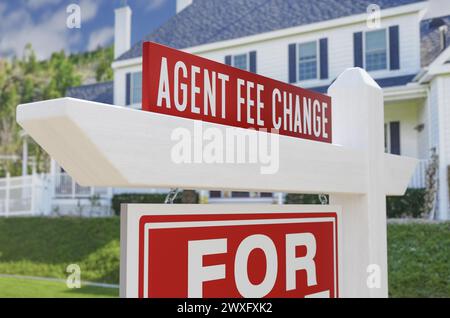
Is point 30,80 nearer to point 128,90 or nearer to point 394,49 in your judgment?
point 128,90

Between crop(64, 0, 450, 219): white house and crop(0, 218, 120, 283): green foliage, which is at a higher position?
crop(64, 0, 450, 219): white house

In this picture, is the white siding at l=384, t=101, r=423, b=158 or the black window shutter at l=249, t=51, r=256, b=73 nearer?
the white siding at l=384, t=101, r=423, b=158

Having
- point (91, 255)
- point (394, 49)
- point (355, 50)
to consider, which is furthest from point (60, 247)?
point (394, 49)

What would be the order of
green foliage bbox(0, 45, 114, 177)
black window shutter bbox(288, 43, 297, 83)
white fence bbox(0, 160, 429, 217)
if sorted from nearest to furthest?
black window shutter bbox(288, 43, 297, 83) < white fence bbox(0, 160, 429, 217) < green foliage bbox(0, 45, 114, 177)

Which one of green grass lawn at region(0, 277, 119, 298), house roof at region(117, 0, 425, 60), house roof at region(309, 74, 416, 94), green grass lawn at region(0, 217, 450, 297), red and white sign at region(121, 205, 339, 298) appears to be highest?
house roof at region(117, 0, 425, 60)

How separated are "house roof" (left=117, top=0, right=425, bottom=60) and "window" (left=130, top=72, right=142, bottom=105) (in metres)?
0.82

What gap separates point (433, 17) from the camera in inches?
630

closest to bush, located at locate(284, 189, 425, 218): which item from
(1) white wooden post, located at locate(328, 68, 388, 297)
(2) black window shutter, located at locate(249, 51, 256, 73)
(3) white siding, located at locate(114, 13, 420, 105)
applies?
(3) white siding, located at locate(114, 13, 420, 105)

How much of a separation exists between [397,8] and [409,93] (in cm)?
272

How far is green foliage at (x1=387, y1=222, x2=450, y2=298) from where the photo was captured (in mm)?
8719

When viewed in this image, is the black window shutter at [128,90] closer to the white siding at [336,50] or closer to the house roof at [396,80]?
the white siding at [336,50]

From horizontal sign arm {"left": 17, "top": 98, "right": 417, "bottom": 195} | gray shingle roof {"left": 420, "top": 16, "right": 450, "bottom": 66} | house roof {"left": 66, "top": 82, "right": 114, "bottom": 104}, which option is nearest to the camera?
horizontal sign arm {"left": 17, "top": 98, "right": 417, "bottom": 195}

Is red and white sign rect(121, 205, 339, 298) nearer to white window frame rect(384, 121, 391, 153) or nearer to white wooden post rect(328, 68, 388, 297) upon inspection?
white wooden post rect(328, 68, 388, 297)
